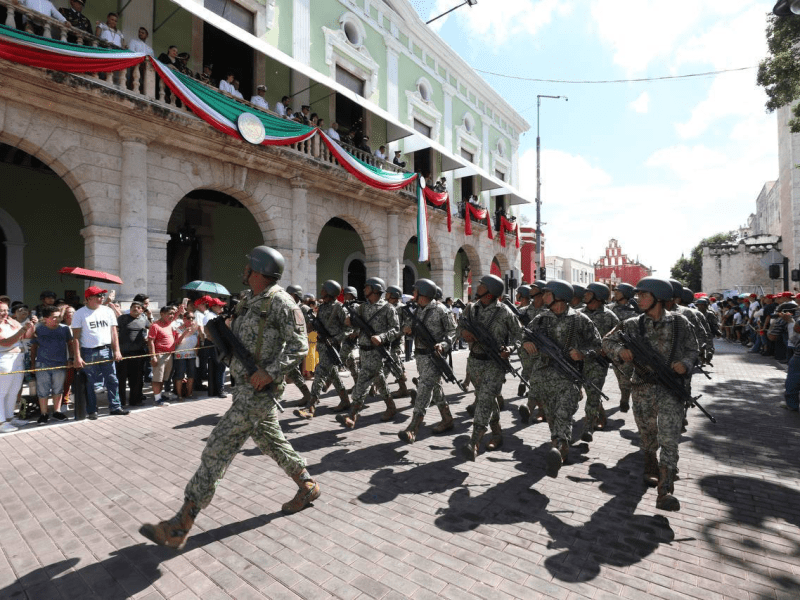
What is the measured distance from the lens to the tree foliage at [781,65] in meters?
9.27

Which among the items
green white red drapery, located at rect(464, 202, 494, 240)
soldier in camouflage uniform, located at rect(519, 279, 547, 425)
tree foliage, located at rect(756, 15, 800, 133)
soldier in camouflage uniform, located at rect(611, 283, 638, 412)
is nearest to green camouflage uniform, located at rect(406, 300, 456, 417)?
soldier in camouflage uniform, located at rect(519, 279, 547, 425)

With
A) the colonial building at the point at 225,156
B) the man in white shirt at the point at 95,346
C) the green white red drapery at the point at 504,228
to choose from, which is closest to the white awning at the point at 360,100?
the colonial building at the point at 225,156

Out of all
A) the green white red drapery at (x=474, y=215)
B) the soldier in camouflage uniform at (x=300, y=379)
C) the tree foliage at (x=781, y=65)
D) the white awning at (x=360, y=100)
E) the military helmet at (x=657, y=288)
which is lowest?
the soldier in camouflage uniform at (x=300, y=379)

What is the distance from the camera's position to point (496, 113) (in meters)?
24.3

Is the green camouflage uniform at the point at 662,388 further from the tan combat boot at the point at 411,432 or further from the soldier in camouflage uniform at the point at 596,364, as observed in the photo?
the tan combat boot at the point at 411,432

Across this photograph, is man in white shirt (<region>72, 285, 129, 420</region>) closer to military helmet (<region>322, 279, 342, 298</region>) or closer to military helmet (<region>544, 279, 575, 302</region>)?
military helmet (<region>322, 279, 342, 298</region>)

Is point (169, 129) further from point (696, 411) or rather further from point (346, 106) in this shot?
point (696, 411)

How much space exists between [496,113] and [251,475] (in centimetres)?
2435

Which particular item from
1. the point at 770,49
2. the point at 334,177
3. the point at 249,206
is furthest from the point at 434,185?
the point at 770,49

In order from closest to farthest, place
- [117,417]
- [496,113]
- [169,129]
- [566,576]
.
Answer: [566,576] < [117,417] < [169,129] < [496,113]

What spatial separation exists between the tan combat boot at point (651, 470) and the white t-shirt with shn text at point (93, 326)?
6.90m

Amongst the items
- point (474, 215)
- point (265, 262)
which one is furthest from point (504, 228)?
point (265, 262)

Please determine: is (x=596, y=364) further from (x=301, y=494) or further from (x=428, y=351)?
(x=301, y=494)

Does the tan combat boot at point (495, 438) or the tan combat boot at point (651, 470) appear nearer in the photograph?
the tan combat boot at point (651, 470)
